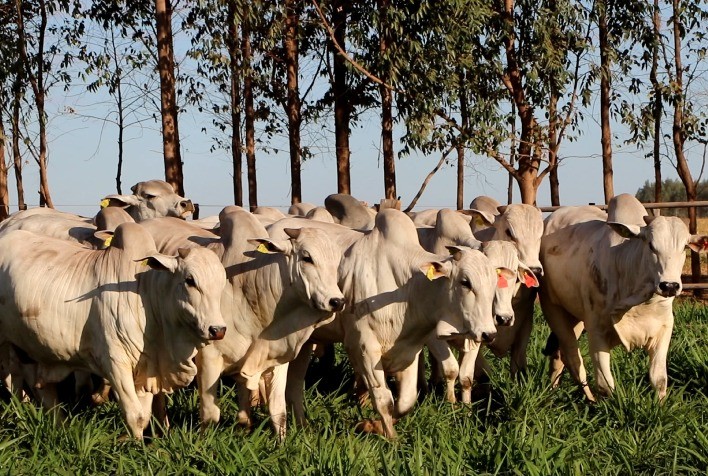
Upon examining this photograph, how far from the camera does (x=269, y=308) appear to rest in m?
7.00

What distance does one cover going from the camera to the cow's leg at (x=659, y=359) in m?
7.72

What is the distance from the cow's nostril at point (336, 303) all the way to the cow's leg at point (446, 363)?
1.25 metres

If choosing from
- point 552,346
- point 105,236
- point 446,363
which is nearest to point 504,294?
point 446,363

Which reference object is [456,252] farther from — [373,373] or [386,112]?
[386,112]

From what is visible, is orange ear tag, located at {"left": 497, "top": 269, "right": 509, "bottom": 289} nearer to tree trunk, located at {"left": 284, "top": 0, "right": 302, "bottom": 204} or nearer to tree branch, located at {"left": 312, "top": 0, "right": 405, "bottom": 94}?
tree branch, located at {"left": 312, "top": 0, "right": 405, "bottom": 94}

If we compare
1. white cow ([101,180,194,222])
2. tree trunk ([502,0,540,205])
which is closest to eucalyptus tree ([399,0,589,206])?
tree trunk ([502,0,540,205])

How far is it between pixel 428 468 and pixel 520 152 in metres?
12.0

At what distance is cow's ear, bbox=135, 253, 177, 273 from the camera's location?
648 centimetres

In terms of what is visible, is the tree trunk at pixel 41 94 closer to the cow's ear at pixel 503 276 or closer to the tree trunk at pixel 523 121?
the tree trunk at pixel 523 121

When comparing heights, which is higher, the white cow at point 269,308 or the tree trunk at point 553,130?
the tree trunk at point 553,130

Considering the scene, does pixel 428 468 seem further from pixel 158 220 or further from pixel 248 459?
pixel 158 220

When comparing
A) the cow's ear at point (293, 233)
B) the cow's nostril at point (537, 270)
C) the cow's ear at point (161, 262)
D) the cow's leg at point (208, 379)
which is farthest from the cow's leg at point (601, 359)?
the cow's ear at point (161, 262)

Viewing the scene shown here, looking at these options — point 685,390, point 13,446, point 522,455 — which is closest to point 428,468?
point 522,455

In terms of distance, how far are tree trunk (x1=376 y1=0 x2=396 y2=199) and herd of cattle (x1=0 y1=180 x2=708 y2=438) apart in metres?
7.71
